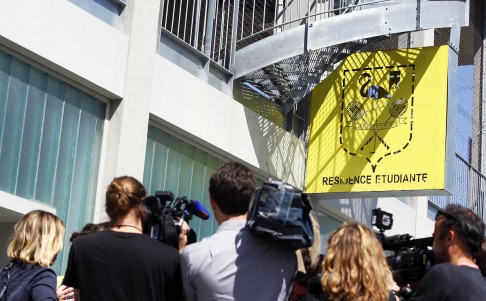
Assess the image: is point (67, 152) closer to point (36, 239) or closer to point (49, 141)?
point (49, 141)

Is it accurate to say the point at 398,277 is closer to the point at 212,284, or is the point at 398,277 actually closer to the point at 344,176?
the point at 212,284

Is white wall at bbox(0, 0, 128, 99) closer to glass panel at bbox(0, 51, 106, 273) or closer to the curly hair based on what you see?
glass panel at bbox(0, 51, 106, 273)

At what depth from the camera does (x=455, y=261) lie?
5.47 m

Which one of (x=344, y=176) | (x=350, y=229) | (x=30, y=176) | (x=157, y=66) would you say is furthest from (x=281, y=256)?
(x=344, y=176)

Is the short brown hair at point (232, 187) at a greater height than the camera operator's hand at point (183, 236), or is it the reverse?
the short brown hair at point (232, 187)

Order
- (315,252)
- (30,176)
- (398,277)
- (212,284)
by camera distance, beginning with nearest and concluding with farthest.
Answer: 1. (212,284)
2. (315,252)
3. (398,277)
4. (30,176)

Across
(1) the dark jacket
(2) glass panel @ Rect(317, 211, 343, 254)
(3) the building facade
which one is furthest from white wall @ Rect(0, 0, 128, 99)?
(2) glass panel @ Rect(317, 211, 343, 254)

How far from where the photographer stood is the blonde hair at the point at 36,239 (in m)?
5.72

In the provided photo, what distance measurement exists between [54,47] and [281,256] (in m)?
4.94

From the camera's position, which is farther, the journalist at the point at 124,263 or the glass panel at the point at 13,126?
the glass panel at the point at 13,126

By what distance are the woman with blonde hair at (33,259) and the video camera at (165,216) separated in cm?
67

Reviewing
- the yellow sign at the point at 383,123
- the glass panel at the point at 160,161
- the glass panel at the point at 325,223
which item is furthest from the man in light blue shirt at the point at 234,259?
the glass panel at the point at 325,223

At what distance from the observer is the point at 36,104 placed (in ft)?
30.4

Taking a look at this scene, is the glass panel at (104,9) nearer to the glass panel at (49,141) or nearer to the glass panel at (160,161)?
the glass panel at (49,141)
